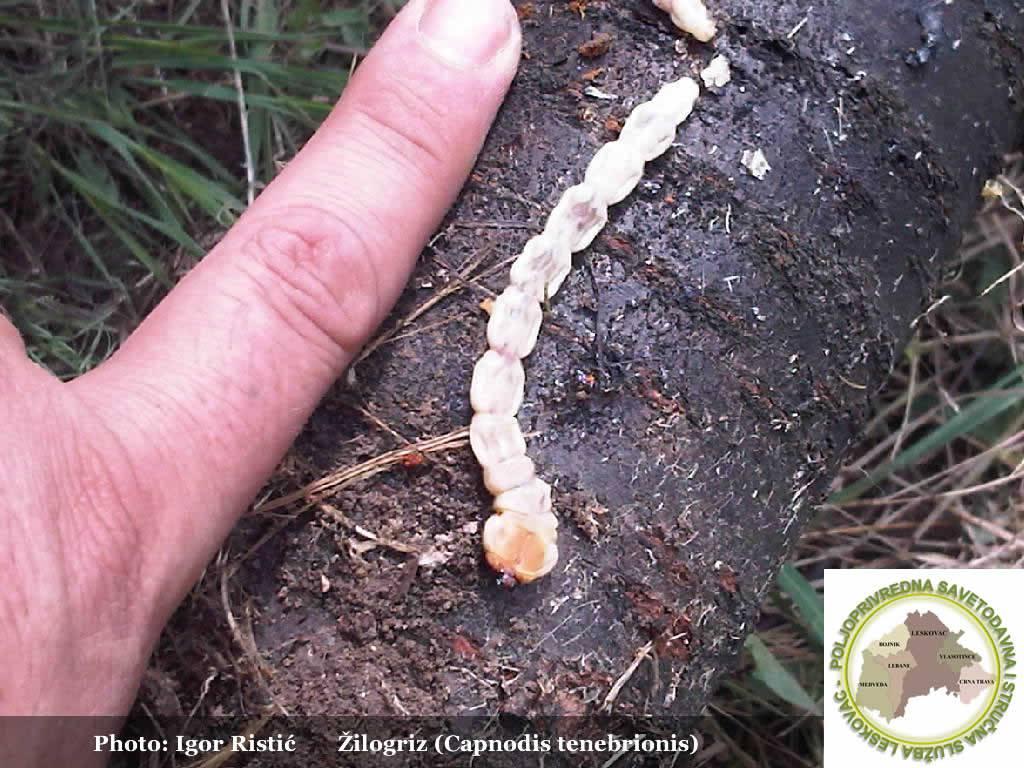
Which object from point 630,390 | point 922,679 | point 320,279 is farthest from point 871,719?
point 320,279

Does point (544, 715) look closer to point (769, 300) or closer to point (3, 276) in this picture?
point (769, 300)

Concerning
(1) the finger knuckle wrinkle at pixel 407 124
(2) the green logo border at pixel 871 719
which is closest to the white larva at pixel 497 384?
(1) the finger knuckle wrinkle at pixel 407 124

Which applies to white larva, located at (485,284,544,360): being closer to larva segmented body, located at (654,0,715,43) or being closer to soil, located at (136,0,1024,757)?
soil, located at (136,0,1024,757)

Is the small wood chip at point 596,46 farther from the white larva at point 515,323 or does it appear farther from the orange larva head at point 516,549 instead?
the orange larva head at point 516,549

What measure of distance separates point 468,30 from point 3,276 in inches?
70.8

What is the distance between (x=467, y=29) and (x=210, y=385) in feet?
2.73

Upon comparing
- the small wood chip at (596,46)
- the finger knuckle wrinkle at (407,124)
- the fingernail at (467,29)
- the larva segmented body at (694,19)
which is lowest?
the finger knuckle wrinkle at (407,124)

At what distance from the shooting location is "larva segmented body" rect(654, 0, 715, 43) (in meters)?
1.74

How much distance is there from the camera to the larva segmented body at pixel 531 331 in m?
1.52

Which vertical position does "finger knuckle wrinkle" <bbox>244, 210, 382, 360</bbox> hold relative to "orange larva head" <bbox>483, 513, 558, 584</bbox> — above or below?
above

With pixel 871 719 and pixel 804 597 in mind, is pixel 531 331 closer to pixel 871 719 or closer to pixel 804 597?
pixel 871 719

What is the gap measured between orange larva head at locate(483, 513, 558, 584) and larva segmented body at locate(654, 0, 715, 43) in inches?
38.7

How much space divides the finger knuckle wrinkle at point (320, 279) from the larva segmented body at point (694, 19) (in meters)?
0.73

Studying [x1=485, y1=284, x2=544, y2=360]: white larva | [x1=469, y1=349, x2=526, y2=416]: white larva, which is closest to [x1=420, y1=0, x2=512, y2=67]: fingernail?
[x1=485, y1=284, x2=544, y2=360]: white larva
